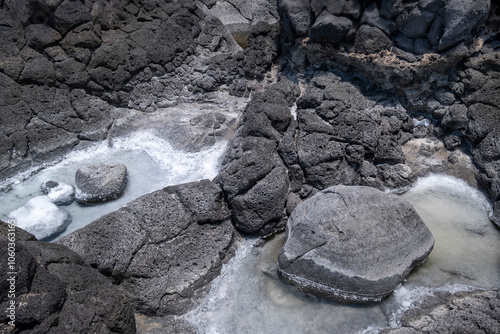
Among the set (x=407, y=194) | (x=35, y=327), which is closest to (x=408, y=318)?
(x=407, y=194)

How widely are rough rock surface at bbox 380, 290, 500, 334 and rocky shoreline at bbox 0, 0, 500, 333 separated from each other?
2 centimetres

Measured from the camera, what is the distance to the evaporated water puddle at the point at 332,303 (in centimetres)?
471

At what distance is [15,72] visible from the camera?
703cm

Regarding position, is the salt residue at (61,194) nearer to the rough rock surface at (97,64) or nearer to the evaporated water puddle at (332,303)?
the rough rock surface at (97,64)

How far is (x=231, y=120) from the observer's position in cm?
745

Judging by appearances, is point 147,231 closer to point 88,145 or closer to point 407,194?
point 88,145

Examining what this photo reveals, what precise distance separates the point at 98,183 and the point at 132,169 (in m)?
0.67

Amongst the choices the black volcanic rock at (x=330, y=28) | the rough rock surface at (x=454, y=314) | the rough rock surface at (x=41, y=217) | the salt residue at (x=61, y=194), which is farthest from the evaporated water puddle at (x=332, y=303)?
the black volcanic rock at (x=330, y=28)

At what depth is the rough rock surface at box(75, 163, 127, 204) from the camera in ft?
20.3

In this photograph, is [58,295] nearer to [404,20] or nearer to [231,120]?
[231,120]

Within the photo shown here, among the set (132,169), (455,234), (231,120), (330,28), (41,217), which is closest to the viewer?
(455,234)

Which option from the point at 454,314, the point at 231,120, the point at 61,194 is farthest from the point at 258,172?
the point at 61,194

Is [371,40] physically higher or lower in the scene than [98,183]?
higher

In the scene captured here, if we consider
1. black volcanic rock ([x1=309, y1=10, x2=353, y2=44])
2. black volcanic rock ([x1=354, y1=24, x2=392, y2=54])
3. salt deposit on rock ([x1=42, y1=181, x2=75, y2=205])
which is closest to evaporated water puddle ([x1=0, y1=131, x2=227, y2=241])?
salt deposit on rock ([x1=42, y1=181, x2=75, y2=205])
